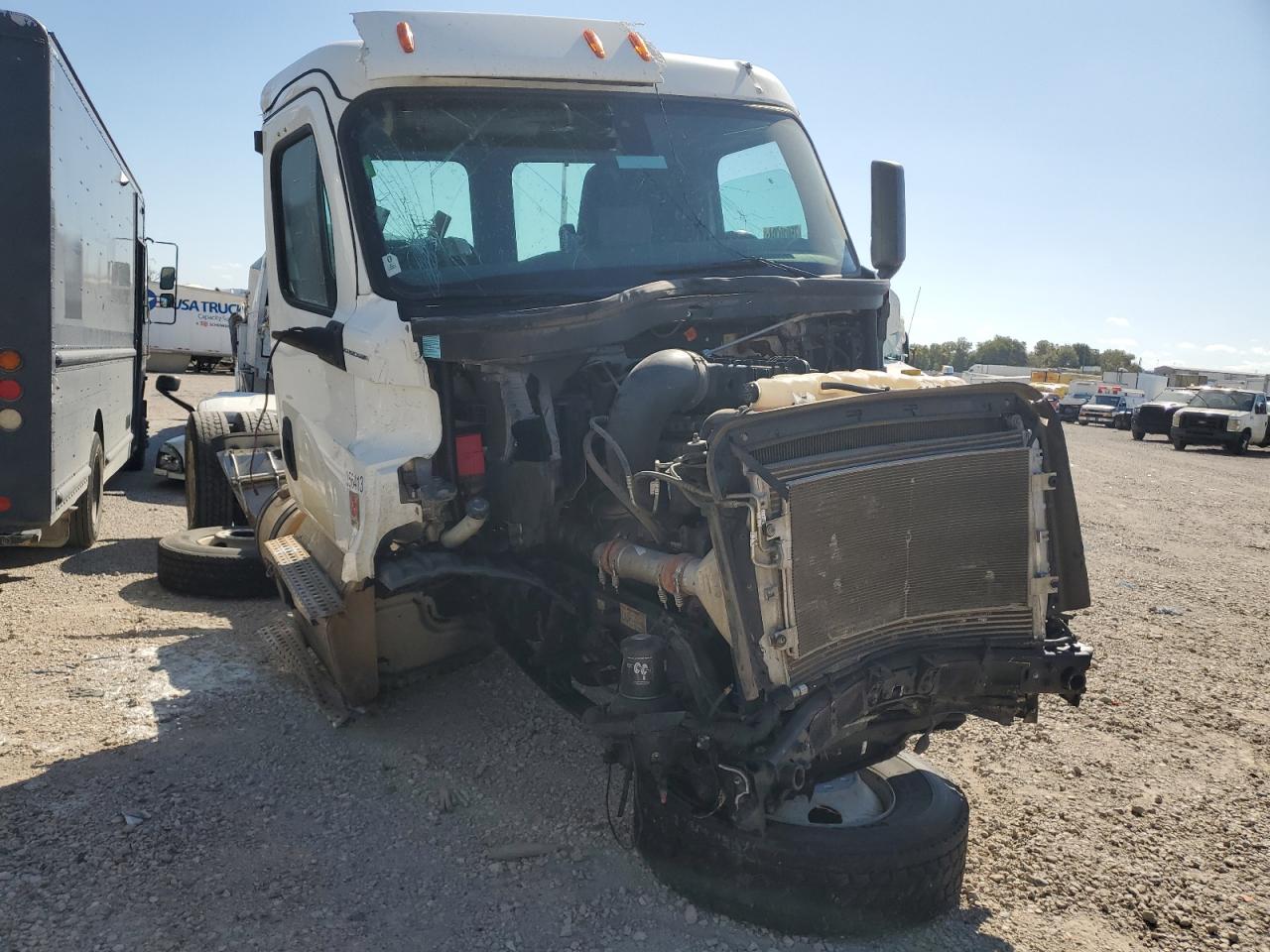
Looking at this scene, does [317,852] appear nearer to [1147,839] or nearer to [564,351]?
[564,351]

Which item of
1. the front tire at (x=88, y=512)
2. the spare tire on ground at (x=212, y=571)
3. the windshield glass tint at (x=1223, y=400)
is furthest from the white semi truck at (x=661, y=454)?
the windshield glass tint at (x=1223, y=400)

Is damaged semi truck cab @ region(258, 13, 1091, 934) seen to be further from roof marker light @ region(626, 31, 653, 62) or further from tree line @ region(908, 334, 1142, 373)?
tree line @ region(908, 334, 1142, 373)

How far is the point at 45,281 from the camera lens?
20.0 feet

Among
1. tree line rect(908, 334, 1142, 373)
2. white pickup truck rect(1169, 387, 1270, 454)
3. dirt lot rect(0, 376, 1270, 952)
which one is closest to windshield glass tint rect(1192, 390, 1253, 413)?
white pickup truck rect(1169, 387, 1270, 454)

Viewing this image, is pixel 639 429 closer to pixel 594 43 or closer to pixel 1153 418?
pixel 594 43

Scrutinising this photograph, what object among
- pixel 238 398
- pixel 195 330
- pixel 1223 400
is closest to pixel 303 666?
pixel 238 398

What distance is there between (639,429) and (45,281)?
14.8ft

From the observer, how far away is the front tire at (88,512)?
8258 millimetres

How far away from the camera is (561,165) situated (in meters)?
4.36

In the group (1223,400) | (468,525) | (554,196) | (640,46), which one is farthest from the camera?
(1223,400)

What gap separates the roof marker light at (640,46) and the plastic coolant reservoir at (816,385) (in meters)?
1.92

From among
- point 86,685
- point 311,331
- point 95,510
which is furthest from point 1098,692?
point 95,510

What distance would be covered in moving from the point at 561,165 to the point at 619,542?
170cm

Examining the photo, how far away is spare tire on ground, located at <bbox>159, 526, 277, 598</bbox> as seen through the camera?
6.91 m
